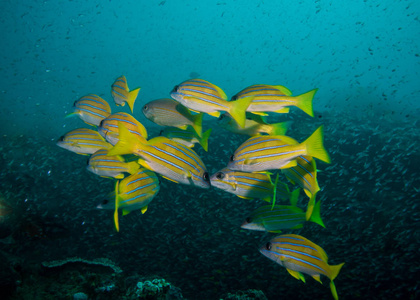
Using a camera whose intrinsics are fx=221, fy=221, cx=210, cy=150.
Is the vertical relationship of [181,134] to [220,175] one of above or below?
above

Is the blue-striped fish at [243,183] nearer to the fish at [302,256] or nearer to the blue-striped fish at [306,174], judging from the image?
the blue-striped fish at [306,174]

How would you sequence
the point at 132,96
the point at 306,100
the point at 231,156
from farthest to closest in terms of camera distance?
the point at 132,96 → the point at 306,100 → the point at 231,156

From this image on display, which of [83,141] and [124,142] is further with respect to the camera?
[83,141]

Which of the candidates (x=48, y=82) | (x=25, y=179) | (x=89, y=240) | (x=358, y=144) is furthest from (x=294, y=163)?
(x=48, y=82)

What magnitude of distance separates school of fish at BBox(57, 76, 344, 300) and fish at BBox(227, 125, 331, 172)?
10mm

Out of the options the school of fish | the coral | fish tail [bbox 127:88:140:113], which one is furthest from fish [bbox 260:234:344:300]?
the coral

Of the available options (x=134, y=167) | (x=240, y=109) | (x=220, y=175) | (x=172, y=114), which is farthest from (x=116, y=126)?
(x=240, y=109)

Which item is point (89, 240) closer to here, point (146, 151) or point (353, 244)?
point (146, 151)

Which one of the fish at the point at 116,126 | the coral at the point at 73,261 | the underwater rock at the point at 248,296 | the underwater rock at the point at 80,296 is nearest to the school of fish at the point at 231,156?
the fish at the point at 116,126

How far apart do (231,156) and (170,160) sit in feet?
2.54

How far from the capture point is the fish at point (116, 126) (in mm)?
3153

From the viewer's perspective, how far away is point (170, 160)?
260cm

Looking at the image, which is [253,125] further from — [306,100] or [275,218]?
[275,218]

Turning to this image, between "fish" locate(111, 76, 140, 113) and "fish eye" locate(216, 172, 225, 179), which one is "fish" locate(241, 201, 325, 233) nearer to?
"fish eye" locate(216, 172, 225, 179)
